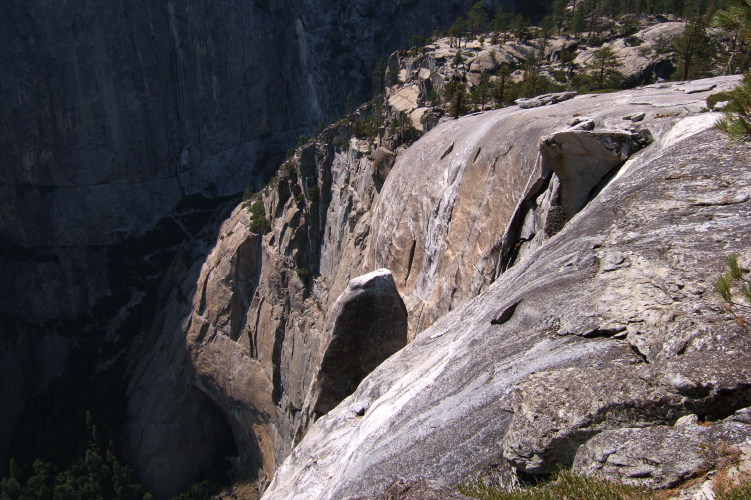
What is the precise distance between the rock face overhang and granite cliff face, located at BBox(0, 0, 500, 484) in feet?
215

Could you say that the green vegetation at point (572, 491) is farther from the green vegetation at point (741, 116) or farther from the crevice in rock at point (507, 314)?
the green vegetation at point (741, 116)

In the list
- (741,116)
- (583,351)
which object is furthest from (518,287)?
(741,116)

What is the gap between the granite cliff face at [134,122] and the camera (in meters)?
71.0

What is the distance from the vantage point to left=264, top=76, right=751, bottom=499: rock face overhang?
5379mm

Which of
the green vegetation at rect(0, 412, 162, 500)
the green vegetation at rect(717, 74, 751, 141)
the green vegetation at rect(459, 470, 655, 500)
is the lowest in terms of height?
the green vegetation at rect(0, 412, 162, 500)

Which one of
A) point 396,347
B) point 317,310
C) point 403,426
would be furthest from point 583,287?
point 317,310

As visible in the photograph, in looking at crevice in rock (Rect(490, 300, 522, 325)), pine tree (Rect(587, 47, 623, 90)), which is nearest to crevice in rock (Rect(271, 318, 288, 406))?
pine tree (Rect(587, 47, 623, 90))

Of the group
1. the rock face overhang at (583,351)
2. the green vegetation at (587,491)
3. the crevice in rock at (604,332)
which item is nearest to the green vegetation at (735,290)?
the rock face overhang at (583,351)

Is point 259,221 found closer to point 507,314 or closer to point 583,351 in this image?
point 507,314

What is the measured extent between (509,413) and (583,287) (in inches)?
94.3

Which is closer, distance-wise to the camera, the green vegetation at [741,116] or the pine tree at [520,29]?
the green vegetation at [741,116]

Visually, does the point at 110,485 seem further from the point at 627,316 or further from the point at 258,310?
the point at 627,316

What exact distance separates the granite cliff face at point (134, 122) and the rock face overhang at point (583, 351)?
65482mm

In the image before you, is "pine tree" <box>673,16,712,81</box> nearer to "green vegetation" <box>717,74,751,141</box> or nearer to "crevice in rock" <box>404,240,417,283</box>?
"crevice in rock" <box>404,240,417,283</box>
